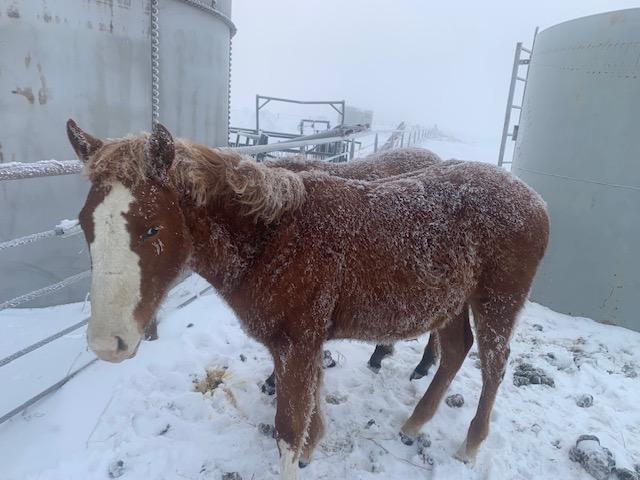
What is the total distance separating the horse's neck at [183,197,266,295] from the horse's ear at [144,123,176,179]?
0.24 meters

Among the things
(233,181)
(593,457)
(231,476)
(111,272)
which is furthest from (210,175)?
(593,457)

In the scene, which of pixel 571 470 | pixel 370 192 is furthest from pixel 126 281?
pixel 571 470

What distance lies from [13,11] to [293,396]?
3.36m

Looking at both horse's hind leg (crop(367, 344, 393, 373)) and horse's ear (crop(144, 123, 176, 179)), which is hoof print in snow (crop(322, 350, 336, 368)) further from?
horse's ear (crop(144, 123, 176, 179))

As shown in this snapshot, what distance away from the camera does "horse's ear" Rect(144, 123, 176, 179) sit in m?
1.42

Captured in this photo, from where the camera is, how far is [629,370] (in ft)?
11.8

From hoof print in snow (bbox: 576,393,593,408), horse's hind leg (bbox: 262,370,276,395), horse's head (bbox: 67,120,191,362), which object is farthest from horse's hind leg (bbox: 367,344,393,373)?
horse's head (bbox: 67,120,191,362)

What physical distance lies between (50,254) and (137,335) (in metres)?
2.69

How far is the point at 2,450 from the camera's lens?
2.10 m

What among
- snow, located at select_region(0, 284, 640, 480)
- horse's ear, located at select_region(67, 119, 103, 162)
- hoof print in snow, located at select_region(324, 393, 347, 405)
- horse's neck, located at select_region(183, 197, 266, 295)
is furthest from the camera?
hoof print in snow, located at select_region(324, 393, 347, 405)

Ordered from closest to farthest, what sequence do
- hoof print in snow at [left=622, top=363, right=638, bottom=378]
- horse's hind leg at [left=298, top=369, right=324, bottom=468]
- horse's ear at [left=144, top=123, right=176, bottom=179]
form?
horse's ear at [left=144, top=123, right=176, bottom=179], horse's hind leg at [left=298, top=369, right=324, bottom=468], hoof print in snow at [left=622, top=363, right=638, bottom=378]

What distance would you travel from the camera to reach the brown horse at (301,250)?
4.80ft

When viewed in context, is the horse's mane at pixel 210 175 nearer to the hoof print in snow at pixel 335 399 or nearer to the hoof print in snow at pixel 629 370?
the hoof print in snow at pixel 335 399

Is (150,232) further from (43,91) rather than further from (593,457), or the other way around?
(593,457)
